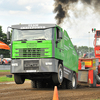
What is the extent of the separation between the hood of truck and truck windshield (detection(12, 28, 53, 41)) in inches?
8.0

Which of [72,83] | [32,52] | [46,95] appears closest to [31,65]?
[32,52]

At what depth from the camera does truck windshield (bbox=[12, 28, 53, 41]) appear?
39.5ft

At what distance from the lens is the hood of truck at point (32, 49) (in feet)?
39.2

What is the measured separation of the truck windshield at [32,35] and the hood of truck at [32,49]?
203 mm

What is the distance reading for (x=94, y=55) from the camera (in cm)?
2042

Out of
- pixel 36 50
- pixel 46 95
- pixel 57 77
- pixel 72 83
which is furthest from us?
pixel 72 83

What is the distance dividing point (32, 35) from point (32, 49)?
0.69 metres

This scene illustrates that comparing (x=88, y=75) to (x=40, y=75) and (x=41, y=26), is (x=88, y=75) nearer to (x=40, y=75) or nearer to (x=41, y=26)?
(x=40, y=75)

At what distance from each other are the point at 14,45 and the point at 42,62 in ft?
5.31

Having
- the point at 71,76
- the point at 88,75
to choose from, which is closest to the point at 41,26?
the point at 71,76

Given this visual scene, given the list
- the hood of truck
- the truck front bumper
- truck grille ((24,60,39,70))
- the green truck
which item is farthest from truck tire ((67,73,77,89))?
the hood of truck

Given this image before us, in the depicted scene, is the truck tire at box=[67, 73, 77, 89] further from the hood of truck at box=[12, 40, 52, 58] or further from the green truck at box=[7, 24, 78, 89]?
the hood of truck at box=[12, 40, 52, 58]

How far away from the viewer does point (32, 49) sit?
39.6ft

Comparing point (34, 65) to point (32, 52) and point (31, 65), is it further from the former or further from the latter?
point (32, 52)
